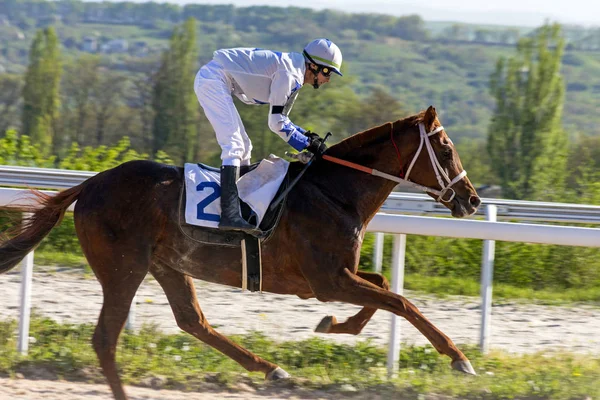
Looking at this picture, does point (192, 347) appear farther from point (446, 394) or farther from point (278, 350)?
point (446, 394)

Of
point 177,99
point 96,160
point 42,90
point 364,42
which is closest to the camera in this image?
point 96,160

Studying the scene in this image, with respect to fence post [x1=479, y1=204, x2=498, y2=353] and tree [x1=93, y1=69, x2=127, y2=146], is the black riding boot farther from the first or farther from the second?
tree [x1=93, y1=69, x2=127, y2=146]

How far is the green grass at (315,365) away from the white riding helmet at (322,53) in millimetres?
1846

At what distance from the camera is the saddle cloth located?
4738 millimetres

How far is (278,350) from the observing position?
18.1ft

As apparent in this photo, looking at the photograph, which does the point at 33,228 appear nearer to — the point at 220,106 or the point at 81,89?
the point at 220,106

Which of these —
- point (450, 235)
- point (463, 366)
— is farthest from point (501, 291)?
point (463, 366)

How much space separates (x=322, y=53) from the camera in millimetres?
4809

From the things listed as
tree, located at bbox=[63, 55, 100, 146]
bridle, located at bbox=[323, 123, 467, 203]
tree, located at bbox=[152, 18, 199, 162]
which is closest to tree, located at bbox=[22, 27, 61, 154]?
tree, located at bbox=[63, 55, 100, 146]

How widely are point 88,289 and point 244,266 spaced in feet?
8.73

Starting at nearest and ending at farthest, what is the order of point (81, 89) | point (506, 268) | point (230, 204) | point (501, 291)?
point (230, 204) < point (501, 291) < point (506, 268) < point (81, 89)

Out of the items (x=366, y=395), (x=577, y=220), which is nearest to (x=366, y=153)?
(x=366, y=395)

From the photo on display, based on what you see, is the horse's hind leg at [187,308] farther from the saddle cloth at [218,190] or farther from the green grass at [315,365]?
the saddle cloth at [218,190]

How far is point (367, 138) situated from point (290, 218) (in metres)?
0.65
